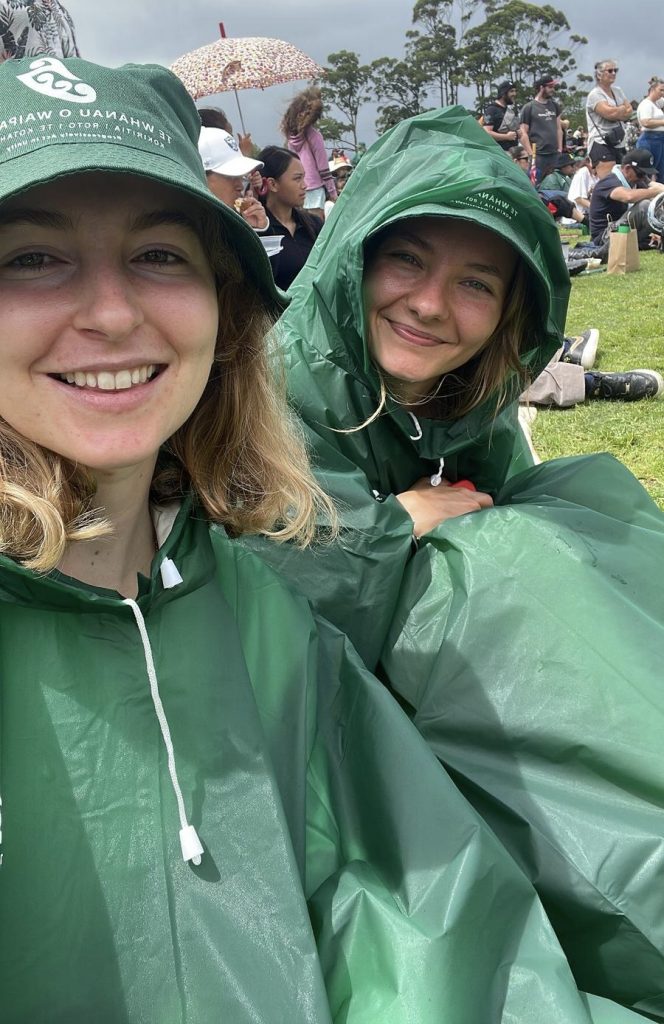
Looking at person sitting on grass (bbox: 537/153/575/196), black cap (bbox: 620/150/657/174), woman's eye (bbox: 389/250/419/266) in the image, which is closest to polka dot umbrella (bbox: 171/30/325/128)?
black cap (bbox: 620/150/657/174)

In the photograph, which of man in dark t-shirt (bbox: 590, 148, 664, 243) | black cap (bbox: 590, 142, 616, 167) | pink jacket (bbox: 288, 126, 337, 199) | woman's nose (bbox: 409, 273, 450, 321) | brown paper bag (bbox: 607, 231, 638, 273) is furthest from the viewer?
black cap (bbox: 590, 142, 616, 167)

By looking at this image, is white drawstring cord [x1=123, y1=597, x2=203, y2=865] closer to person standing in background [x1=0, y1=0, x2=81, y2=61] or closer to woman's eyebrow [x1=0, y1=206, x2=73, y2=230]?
woman's eyebrow [x1=0, y1=206, x2=73, y2=230]

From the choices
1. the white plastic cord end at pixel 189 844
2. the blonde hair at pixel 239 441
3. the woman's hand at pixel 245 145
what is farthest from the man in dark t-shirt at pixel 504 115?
the white plastic cord end at pixel 189 844

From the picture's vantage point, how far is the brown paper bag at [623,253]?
10.0 metres

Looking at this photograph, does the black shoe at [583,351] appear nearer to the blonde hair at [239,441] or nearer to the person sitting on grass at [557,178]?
the blonde hair at [239,441]

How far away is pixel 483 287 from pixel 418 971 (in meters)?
1.58

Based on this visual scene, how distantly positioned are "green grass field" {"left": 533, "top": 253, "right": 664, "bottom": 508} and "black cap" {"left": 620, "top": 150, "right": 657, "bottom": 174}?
232 centimetres

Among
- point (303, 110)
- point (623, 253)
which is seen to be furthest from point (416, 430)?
point (623, 253)

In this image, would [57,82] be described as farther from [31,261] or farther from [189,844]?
[189,844]

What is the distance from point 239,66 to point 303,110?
215cm

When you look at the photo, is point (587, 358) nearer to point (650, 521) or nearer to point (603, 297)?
point (603, 297)

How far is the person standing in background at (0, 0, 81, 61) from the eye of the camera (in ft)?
5.57

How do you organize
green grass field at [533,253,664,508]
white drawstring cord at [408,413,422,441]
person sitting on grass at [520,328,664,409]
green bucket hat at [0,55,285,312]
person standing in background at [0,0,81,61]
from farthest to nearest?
1. person sitting on grass at [520,328,664,409]
2. green grass field at [533,253,664,508]
3. white drawstring cord at [408,413,422,441]
4. person standing in background at [0,0,81,61]
5. green bucket hat at [0,55,285,312]

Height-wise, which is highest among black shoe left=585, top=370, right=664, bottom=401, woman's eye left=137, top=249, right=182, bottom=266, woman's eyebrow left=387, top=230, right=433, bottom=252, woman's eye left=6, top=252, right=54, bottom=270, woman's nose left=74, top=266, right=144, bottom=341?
woman's eye left=6, top=252, right=54, bottom=270
